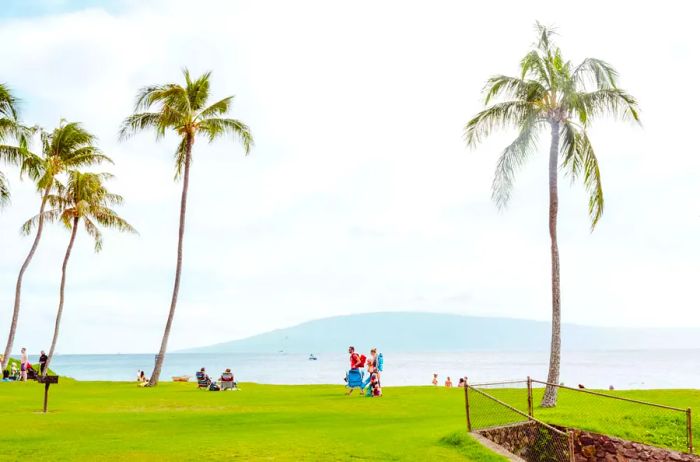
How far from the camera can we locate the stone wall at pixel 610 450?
2119 centimetres

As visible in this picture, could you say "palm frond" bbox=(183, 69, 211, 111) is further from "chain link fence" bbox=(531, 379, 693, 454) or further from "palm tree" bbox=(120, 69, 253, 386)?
"chain link fence" bbox=(531, 379, 693, 454)

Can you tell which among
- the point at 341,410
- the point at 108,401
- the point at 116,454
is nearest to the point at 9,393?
the point at 108,401

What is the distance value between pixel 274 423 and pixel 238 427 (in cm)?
129

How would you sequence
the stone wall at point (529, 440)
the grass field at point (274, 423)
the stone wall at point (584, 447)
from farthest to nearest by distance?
the stone wall at point (584, 447), the stone wall at point (529, 440), the grass field at point (274, 423)

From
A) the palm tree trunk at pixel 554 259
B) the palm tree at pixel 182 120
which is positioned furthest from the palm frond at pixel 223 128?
the palm tree trunk at pixel 554 259

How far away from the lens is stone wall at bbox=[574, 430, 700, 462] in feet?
69.5

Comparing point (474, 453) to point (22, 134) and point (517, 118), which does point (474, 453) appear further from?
point (22, 134)

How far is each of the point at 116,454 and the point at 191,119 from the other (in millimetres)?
26909

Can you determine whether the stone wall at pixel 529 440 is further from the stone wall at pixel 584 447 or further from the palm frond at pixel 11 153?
the palm frond at pixel 11 153

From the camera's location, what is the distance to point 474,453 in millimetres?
16031

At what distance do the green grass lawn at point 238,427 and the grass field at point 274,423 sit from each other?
28 mm

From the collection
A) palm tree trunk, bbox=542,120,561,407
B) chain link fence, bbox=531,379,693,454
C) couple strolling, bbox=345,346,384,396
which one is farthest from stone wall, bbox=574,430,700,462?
couple strolling, bbox=345,346,384,396

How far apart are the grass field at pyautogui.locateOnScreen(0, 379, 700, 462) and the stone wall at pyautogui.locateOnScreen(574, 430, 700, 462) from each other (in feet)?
1.60

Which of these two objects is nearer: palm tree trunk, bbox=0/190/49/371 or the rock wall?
the rock wall
